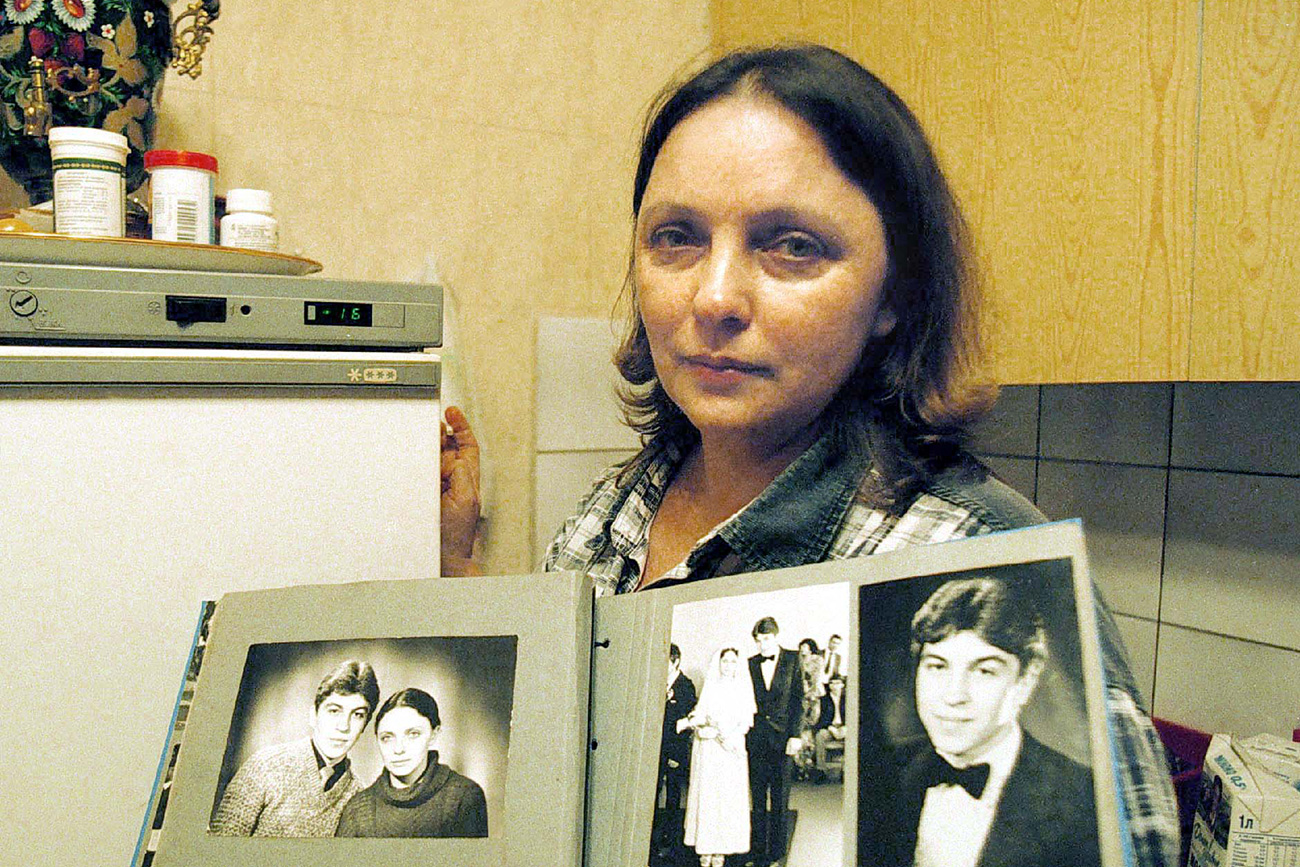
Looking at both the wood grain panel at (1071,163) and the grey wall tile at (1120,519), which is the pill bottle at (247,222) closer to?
the wood grain panel at (1071,163)

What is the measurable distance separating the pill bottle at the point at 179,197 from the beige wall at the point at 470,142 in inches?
15.6

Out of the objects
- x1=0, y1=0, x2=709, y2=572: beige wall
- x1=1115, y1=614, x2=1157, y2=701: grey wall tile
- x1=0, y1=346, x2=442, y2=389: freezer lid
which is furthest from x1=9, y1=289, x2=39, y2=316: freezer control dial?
x1=1115, y1=614, x2=1157, y2=701: grey wall tile

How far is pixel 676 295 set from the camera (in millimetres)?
654

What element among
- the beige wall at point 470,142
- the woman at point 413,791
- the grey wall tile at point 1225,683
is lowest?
the woman at point 413,791

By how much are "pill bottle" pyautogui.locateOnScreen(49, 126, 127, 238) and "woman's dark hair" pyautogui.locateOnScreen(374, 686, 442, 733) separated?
551mm

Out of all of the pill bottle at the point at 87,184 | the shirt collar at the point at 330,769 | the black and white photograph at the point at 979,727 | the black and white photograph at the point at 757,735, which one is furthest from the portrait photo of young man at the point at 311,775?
the pill bottle at the point at 87,184

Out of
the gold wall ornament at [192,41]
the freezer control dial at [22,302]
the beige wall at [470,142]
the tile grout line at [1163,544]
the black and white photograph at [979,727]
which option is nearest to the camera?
the black and white photograph at [979,727]

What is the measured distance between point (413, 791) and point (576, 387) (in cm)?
110

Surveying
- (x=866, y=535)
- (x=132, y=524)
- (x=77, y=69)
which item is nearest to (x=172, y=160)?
(x=77, y=69)

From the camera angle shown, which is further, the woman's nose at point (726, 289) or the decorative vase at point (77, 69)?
the decorative vase at point (77, 69)

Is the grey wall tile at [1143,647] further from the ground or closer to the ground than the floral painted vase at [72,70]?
closer to the ground

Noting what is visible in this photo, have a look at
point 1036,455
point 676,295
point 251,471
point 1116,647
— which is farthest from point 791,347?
point 1036,455

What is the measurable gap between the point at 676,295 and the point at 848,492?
19cm

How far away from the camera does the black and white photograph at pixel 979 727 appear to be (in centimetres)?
31
